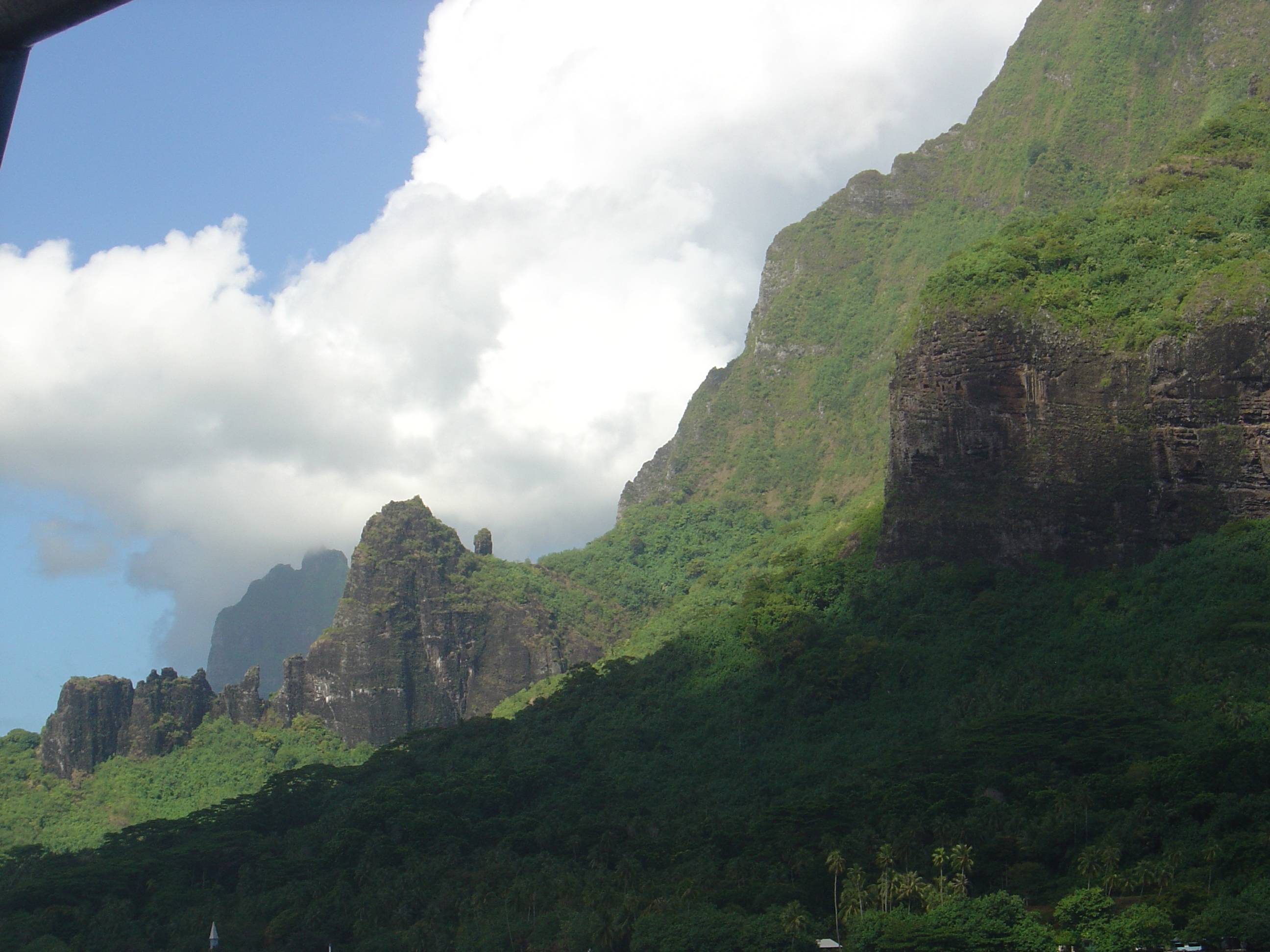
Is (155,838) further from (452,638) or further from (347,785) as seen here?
(452,638)

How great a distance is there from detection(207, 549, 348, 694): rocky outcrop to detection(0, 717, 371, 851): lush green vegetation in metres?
48.8

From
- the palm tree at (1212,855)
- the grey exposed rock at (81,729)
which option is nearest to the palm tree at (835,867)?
the palm tree at (1212,855)

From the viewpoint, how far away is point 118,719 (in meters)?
80.8

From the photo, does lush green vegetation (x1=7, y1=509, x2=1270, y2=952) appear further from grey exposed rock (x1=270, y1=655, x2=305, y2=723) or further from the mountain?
grey exposed rock (x1=270, y1=655, x2=305, y2=723)

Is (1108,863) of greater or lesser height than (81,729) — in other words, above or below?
below

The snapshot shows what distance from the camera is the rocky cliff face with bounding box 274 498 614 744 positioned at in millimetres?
83688

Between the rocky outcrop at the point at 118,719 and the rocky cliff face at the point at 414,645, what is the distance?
612 cm

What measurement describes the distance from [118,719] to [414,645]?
1905 cm

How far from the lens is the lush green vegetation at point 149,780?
7200cm

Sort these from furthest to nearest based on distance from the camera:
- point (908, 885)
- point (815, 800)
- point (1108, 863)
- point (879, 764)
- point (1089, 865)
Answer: point (879, 764), point (815, 800), point (908, 885), point (1089, 865), point (1108, 863)

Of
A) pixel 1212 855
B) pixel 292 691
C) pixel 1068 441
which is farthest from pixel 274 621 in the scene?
pixel 1212 855

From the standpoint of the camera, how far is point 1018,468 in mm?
54188

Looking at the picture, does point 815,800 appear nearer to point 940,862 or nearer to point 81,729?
point 940,862

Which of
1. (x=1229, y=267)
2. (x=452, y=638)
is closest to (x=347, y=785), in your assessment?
(x=452, y=638)
